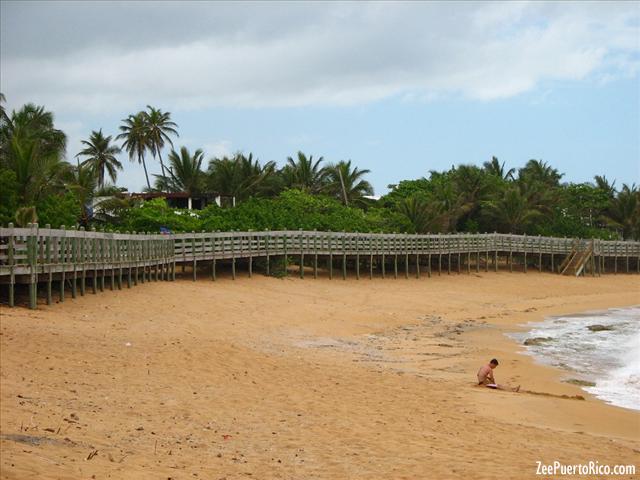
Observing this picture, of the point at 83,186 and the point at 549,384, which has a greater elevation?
the point at 83,186

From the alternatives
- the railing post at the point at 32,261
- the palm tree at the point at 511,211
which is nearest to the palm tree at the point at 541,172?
the palm tree at the point at 511,211

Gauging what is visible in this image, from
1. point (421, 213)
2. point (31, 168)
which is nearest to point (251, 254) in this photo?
point (31, 168)

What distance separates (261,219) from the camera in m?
40.3

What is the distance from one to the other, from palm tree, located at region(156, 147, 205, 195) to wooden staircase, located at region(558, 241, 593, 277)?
2441cm

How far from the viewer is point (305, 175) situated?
62688 millimetres

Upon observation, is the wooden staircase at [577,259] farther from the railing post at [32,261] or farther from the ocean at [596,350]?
the railing post at [32,261]

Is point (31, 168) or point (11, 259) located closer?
point (11, 259)

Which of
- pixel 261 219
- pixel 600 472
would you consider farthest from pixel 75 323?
pixel 261 219

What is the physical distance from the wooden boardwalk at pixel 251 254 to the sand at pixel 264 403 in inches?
36.0

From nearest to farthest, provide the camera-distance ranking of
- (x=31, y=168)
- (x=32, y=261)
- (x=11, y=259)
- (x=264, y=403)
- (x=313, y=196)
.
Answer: (x=264, y=403)
(x=11, y=259)
(x=32, y=261)
(x=31, y=168)
(x=313, y=196)

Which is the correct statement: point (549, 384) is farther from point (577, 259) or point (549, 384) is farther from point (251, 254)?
point (577, 259)

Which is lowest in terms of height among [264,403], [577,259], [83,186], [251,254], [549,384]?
[549,384]

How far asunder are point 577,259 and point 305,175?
19.6 metres

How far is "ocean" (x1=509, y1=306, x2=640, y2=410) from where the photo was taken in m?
16.2
